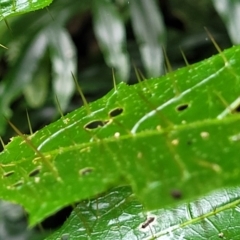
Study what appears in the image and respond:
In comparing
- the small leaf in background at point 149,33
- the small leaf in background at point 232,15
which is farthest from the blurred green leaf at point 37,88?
the small leaf in background at point 232,15

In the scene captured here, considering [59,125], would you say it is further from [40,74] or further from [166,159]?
[40,74]

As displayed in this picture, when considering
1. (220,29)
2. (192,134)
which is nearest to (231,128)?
(192,134)

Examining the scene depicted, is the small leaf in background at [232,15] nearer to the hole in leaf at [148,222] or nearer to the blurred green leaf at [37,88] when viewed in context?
the blurred green leaf at [37,88]

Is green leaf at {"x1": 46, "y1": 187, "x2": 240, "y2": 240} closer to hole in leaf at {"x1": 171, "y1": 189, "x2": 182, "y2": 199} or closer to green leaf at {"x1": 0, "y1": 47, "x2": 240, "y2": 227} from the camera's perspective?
green leaf at {"x1": 0, "y1": 47, "x2": 240, "y2": 227}

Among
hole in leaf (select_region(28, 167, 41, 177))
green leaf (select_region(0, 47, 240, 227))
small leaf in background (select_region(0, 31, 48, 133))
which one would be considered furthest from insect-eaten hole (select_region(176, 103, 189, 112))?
small leaf in background (select_region(0, 31, 48, 133))

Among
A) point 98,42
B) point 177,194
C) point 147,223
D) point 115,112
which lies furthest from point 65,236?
point 98,42

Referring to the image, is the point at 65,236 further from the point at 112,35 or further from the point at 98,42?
the point at 98,42
